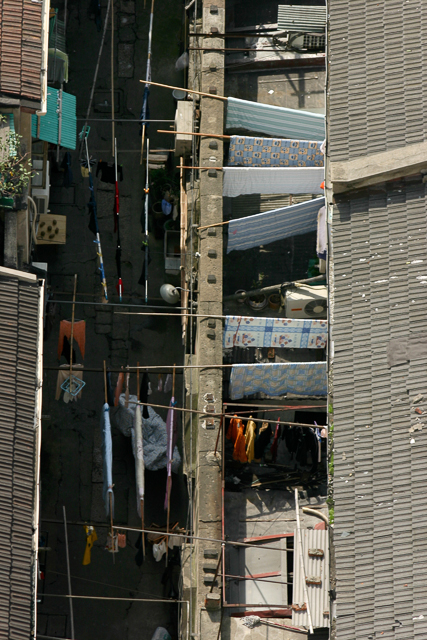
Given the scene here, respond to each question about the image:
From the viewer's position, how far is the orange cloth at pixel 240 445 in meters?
33.5

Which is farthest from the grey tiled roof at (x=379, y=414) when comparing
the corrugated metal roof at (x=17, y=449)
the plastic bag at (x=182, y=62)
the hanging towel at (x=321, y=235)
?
the plastic bag at (x=182, y=62)

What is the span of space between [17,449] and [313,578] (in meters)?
8.84

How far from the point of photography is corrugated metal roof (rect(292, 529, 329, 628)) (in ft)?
98.5

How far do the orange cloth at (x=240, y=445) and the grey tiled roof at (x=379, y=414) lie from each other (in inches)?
242

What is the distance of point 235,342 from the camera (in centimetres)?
3244

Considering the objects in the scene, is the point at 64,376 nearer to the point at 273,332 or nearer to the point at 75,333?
the point at 75,333

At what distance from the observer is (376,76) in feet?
99.1

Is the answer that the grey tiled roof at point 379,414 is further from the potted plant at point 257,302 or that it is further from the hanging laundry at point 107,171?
the hanging laundry at point 107,171

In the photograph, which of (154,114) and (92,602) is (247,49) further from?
(92,602)

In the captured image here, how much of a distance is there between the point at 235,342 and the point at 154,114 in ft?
42.7

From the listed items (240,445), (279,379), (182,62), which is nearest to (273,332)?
(279,379)

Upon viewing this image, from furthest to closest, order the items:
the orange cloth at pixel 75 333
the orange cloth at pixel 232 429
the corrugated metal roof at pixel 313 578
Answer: the orange cloth at pixel 75 333 → the orange cloth at pixel 232 429 → the corrugated metal roof at pixel 313 578

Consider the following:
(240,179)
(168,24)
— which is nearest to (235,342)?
(240,179)

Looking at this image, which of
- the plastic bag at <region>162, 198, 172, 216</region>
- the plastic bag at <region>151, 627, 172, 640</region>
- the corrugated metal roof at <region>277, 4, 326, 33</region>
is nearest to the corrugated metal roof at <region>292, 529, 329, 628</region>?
the plastic bag at <region>151, 627, 172, 640</region>
